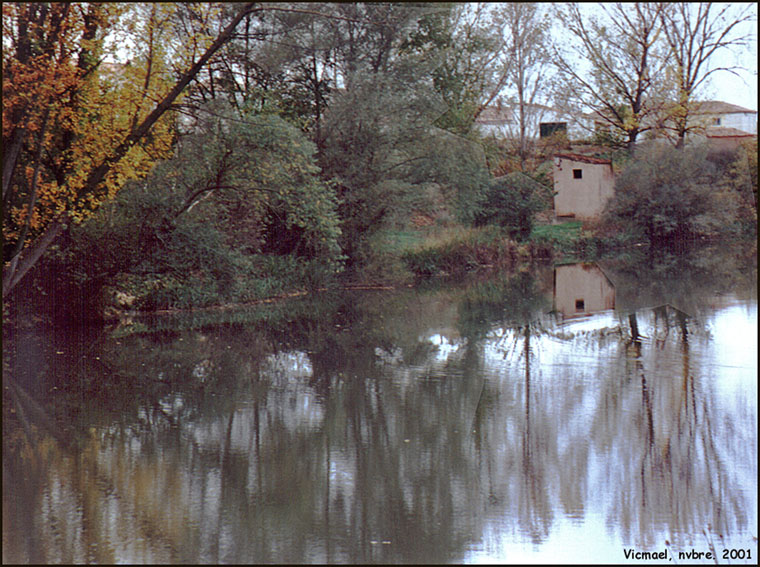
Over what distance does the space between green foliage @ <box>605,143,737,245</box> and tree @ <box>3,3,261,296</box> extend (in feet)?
90.1

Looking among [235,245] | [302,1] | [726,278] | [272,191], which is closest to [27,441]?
[302,1]

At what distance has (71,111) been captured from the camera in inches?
502

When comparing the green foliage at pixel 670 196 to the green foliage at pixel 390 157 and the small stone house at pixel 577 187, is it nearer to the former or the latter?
the small stone house at pixel 577 187

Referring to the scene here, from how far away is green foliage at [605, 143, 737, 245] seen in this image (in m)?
36.5

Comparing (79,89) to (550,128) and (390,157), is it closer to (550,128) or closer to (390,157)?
(390,157)

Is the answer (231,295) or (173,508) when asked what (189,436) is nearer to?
(173,508)

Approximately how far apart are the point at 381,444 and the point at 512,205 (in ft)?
89.0

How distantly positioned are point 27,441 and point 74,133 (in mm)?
6914

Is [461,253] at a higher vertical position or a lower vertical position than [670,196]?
lower

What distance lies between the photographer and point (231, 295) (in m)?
20.5

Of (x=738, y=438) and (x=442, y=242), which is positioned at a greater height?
(x=442, y=242)

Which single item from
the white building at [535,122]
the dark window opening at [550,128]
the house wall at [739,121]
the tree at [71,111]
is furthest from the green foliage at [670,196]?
the house wall at [739,121]

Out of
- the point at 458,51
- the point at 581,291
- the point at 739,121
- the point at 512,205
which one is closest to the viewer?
the point at 581,291

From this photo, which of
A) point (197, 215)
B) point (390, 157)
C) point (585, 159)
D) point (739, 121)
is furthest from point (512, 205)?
point (739, 121)
